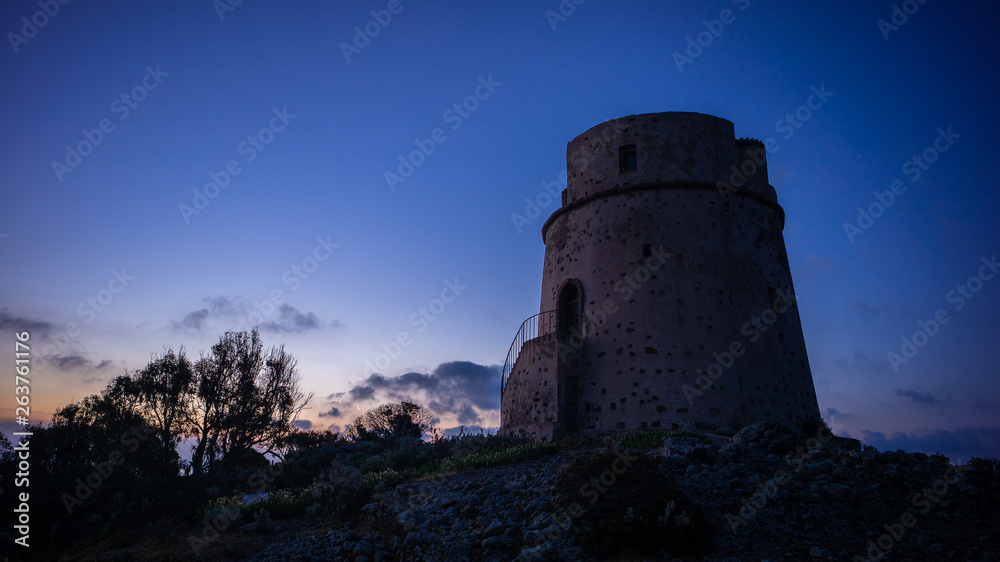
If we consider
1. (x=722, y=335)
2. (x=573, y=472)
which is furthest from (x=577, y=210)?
(x=573, y=472)

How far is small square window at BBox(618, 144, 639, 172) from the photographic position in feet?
59.9

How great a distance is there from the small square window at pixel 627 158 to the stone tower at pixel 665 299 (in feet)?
0.14

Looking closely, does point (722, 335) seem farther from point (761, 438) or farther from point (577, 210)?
point (577, 210)

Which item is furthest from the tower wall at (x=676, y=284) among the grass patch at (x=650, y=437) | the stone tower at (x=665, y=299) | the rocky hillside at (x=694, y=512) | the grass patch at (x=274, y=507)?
the grass patch at (x=274, y=507)

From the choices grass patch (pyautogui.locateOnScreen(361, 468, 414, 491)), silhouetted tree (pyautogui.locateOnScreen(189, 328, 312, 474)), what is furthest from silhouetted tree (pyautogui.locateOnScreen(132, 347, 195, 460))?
grass patch (pyautogui.locateOnScreen(361, 468, 414, 491))

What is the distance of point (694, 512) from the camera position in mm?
8109

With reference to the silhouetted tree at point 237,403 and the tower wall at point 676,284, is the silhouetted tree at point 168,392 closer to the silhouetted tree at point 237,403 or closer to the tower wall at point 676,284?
the silhouetted tree at point 237,403

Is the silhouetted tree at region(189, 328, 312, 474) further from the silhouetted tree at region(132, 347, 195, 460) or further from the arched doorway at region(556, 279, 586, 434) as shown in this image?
the arched doorway at region(556, 279, 586, 434)

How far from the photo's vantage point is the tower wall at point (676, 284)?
1550 centimetres

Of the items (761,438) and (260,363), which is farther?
(260,363)

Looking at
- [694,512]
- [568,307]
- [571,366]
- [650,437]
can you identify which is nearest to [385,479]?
[650,437]

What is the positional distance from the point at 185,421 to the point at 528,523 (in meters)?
17.4

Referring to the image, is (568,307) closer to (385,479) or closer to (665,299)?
(665,299)

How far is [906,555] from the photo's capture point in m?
7.12
